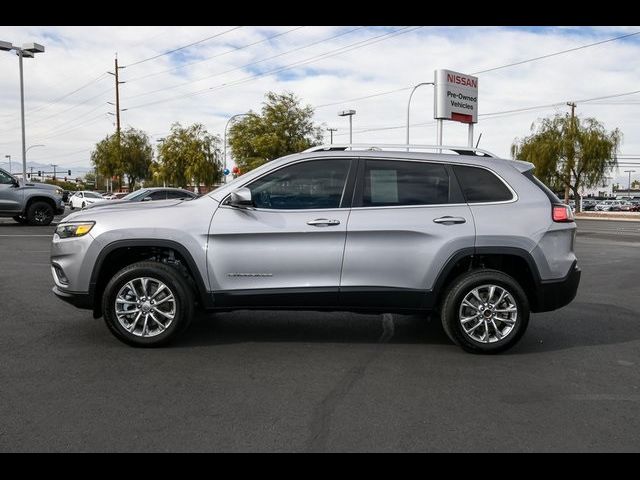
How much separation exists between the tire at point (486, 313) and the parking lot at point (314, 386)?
0.54ft

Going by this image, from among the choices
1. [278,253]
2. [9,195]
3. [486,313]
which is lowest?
[486,313]

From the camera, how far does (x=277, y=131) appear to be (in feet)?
163

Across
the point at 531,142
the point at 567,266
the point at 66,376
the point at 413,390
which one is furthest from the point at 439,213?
the point at 531,142

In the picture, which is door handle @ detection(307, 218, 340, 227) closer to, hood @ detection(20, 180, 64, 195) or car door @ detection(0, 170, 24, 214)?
car door @ detection(0, 170, 24, 214)

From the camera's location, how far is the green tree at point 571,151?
51.6 metres

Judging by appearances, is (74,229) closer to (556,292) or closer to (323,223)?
(323,223)

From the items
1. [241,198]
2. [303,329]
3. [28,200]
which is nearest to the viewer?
[241,198]

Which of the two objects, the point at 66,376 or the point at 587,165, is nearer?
the point at 66,376

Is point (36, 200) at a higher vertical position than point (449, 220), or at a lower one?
higher

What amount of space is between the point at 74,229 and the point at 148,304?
955 mm

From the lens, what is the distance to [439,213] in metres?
5.54

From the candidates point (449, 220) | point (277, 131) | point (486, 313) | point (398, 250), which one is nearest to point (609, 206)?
point (277, 131)
